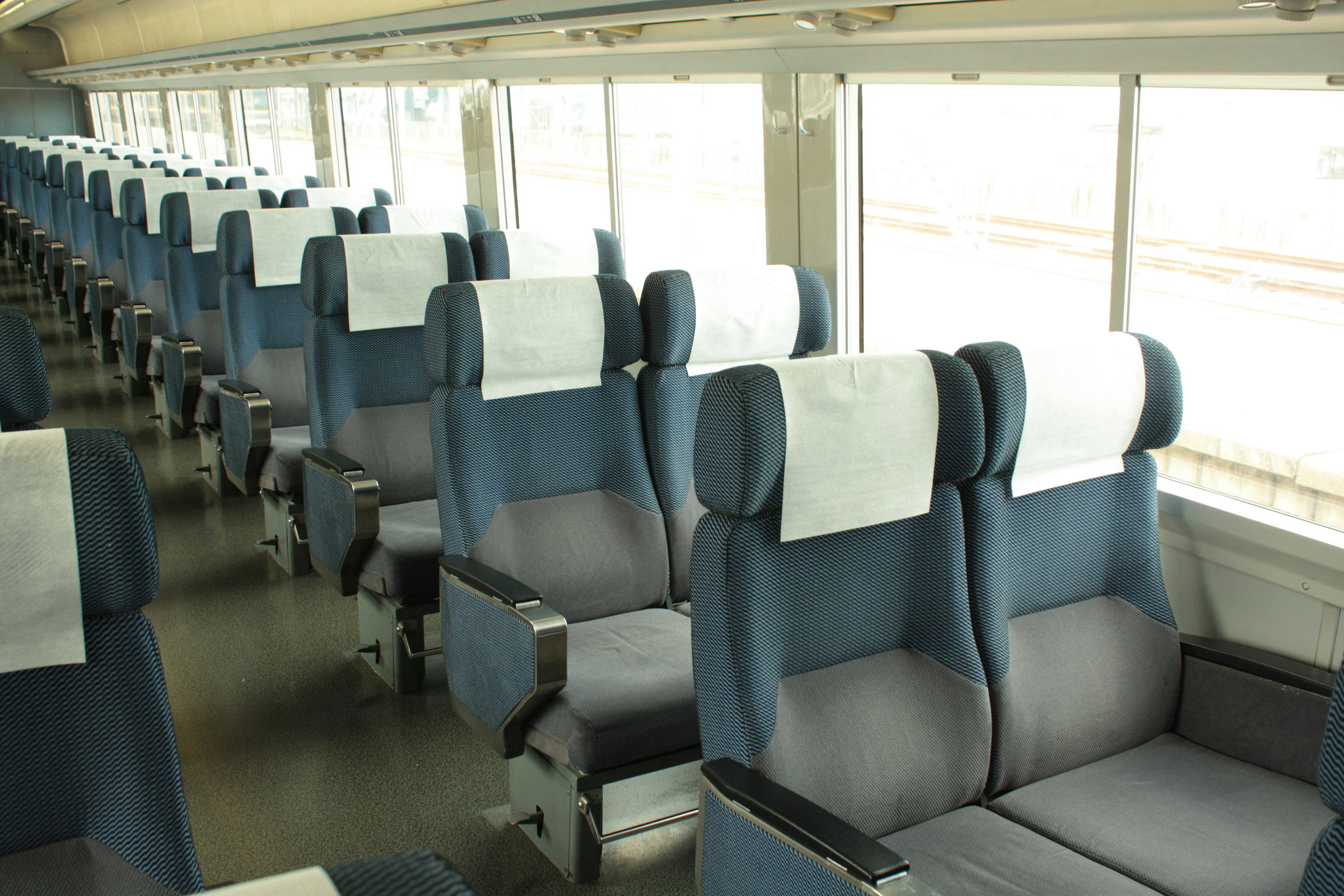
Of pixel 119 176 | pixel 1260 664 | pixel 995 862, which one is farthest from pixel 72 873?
pixel 119 176

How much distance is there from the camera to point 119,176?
7.39m

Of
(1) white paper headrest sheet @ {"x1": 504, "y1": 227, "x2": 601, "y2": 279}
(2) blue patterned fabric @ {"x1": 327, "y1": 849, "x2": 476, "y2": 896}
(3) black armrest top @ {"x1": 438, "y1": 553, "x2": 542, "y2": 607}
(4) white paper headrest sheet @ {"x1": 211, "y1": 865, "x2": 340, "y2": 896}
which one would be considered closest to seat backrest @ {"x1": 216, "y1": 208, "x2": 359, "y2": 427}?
(1) white paper headrest sheet @ {"x1": 504, "y1": 227, "x2": 601, "y2": 279}

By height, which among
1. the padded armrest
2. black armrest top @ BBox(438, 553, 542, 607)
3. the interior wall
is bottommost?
the padded armrest

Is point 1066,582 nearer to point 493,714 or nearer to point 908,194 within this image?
point 493,714

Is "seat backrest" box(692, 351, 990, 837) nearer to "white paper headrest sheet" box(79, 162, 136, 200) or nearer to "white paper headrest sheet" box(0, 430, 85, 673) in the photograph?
"white paper headrest sheet" box(0, 430, 85, 673)

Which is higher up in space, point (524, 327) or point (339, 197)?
point (339, 197)

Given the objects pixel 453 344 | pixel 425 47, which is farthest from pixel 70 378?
pixel 453 344

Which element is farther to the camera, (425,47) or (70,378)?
(70,378)

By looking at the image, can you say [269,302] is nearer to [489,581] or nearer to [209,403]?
[209,403]

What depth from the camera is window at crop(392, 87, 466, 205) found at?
279 inches

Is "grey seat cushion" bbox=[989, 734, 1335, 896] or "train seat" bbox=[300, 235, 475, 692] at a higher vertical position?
"train seat" bbox=[300, 235, 475, 692]

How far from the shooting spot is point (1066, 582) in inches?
91.4

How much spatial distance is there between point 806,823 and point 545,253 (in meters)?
2.91

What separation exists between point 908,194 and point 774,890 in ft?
8.24
